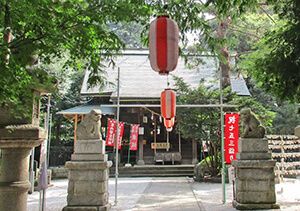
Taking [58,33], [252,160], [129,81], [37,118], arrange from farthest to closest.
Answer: [129,81], [252,160], [37,118], [58,33]

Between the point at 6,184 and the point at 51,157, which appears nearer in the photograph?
the point at 6,184

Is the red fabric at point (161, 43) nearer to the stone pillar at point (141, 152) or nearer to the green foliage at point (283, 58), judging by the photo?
the green foliage at point (283, 58)

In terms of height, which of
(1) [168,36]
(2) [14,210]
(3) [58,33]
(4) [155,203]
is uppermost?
(1) [168,36]

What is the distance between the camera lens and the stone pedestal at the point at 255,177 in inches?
301

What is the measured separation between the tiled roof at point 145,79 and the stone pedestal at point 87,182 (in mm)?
10134

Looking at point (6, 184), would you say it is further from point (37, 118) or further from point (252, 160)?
point (252, 160)

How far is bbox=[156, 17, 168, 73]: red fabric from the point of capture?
459 centimetres

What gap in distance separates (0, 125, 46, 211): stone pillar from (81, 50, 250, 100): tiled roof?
549 inches

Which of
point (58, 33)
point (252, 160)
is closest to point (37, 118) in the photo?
point (58, 33)

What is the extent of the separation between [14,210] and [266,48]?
508 cm

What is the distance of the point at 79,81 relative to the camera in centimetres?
2433

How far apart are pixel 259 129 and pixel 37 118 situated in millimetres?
5689

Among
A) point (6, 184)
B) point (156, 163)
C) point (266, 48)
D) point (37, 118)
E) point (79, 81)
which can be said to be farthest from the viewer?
point (79, 81)

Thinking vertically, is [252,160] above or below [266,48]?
below
